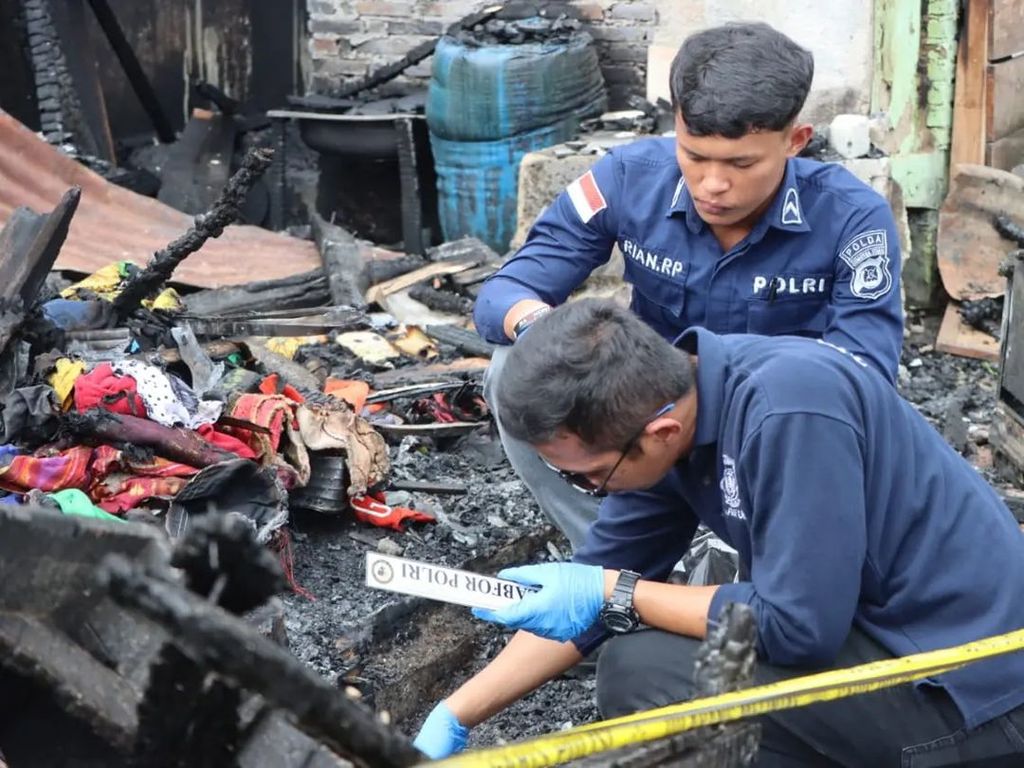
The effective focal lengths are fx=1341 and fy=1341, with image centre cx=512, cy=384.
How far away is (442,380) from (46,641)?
4.11 meters

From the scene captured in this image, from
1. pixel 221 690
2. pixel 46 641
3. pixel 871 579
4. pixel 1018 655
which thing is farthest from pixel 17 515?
pixel 1018 655

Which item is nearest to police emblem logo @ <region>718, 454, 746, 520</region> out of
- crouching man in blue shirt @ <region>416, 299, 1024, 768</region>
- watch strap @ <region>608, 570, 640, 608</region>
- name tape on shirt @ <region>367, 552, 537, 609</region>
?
crouching man in blue shirt @ <region>416, 299, 1024, 768</region>

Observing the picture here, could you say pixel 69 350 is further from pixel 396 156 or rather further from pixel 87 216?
pixel 396 156

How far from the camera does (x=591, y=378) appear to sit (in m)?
2.39

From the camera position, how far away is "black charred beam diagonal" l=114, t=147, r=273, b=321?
16.3ft

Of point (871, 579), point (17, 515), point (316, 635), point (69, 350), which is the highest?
point (17, 515)

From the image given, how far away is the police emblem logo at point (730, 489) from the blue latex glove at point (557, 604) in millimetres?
342

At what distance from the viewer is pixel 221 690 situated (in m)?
1.56

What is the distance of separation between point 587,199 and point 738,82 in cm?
73

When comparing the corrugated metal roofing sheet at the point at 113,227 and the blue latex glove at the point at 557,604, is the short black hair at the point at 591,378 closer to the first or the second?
the blue latex glove at the point at 557,604

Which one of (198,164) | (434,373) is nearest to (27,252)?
(434,373)

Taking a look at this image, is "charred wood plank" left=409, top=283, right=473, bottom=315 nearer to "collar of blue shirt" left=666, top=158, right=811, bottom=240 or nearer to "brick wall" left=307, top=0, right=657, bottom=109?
Answer: "brick wall" left=307, top=0, right=657, bottom=109

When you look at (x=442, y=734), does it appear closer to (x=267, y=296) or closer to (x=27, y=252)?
(x=27, y=252)

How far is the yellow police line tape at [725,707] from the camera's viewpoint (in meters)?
1.86
